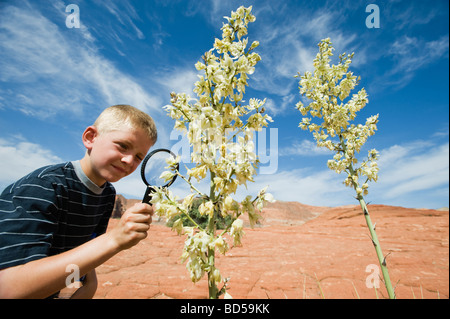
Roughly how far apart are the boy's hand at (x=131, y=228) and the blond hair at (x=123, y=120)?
3.12ft

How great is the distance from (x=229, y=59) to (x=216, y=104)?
0.34m

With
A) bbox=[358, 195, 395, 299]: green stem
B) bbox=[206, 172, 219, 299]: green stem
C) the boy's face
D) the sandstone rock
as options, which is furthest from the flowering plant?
bbox=[358, 195, 395, 299]: green stem

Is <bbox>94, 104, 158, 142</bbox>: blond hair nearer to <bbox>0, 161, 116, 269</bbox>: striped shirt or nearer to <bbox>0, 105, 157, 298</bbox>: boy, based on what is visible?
<bbox>0, 105, 157, 298</bbox>: boy

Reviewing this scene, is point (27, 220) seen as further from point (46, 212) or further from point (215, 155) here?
point (215, 155)

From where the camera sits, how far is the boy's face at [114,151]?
1919 millimetres

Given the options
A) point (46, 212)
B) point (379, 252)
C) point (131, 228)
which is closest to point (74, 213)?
point (46, 212)

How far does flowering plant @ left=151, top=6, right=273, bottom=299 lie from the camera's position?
1.45 metres

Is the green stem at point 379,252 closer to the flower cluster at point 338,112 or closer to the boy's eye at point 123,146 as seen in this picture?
the flower cluster at point 338,112

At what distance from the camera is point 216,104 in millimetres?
1708

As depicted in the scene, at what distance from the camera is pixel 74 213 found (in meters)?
2.12

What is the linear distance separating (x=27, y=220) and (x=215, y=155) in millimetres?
1270
